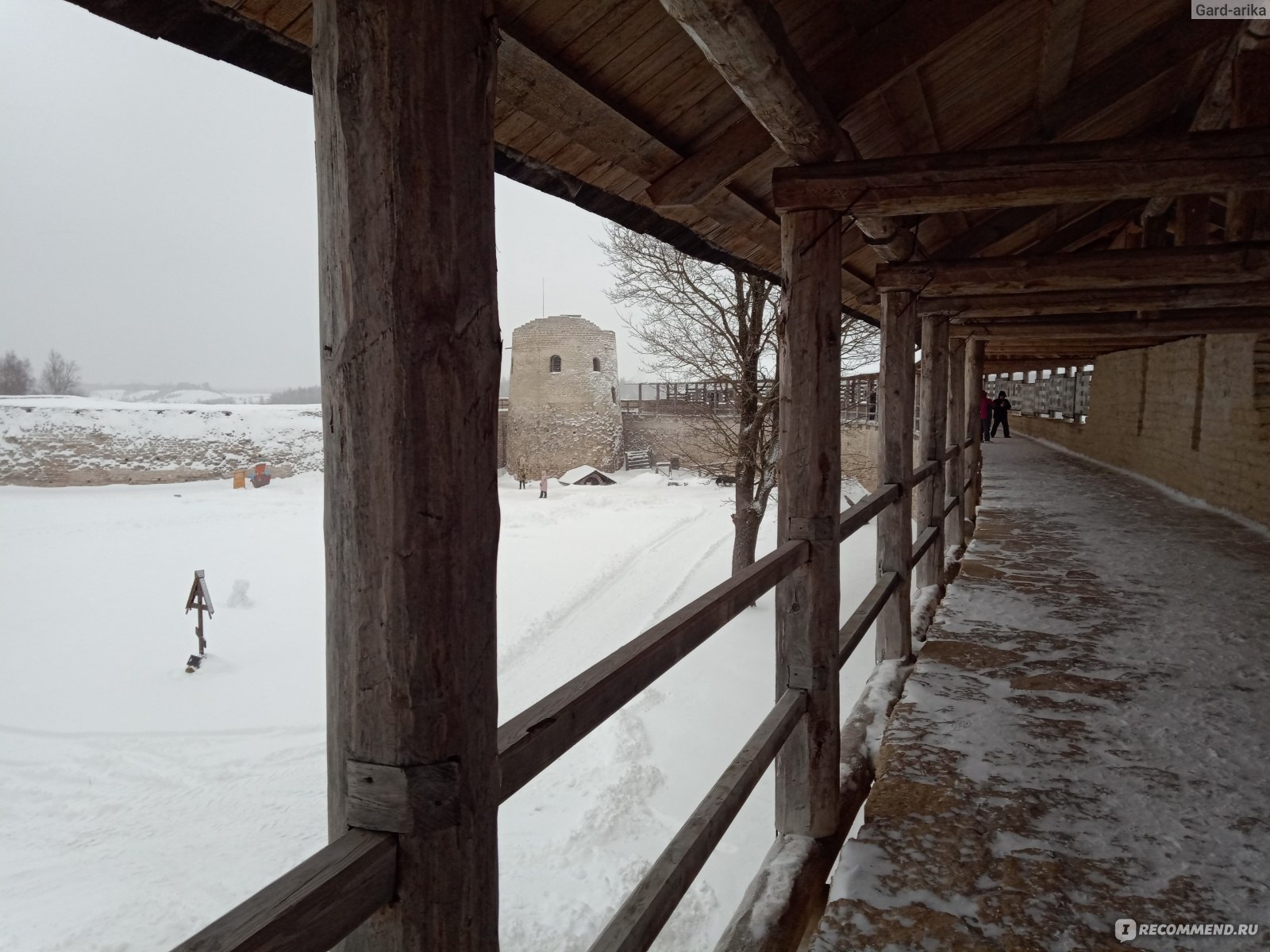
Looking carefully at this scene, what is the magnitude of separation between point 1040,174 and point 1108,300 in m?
4.16

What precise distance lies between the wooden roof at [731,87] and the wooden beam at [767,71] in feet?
0.29

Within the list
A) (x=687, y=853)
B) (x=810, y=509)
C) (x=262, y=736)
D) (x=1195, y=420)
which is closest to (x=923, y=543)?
(x=810, y=509)

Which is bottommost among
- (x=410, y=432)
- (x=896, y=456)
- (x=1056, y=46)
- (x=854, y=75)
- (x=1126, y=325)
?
(x=896, y=456)

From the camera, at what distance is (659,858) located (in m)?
1.81

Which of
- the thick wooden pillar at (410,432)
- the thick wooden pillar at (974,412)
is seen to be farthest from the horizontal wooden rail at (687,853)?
the thick wooden pillar at (974,412)

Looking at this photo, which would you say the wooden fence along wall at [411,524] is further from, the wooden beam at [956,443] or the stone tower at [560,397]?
the stone tower at [560,397]

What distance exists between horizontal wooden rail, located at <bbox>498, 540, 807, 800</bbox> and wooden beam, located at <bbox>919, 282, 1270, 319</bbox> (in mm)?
4914

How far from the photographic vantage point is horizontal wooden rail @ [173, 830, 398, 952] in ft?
2.60

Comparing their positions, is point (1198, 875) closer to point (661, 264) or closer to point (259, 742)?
point (259, 742)

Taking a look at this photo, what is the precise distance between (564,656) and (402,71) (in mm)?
10318

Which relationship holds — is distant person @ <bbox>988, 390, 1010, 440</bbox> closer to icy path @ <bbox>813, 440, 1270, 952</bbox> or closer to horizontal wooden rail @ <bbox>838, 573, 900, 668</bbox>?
icy path @ <bbox>813, 440, 1270, 952</bbox>

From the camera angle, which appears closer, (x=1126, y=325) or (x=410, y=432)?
(x=410, y=432)

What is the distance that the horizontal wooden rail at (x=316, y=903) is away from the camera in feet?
2.60

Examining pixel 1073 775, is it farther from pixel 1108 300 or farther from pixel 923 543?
pixel 1108 300
